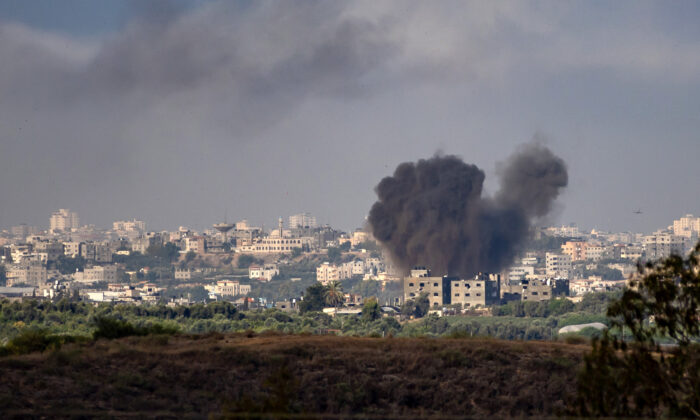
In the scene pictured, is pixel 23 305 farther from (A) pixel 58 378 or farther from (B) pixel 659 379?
(B) pixel 659 379

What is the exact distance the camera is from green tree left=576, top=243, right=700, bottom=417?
1712 cm

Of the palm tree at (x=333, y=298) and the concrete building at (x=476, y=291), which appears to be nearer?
the palm tree at (x=333, y=298)

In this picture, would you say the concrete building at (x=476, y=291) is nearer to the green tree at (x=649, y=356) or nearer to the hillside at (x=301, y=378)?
the hillside at (x=301, y=378)

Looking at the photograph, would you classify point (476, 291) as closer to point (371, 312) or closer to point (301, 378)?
→ point (371, 312)

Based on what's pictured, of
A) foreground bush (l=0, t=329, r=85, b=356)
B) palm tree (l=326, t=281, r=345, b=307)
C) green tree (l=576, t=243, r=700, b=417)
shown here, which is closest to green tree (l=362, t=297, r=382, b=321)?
palm tree (l=326, t=281, r=345, b=307)

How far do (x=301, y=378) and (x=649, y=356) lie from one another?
33.9ft

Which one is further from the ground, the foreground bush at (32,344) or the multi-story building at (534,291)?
the multi-story building at (534,291)

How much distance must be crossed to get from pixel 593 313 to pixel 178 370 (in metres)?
87.7

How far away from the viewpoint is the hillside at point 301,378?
23.8 metres

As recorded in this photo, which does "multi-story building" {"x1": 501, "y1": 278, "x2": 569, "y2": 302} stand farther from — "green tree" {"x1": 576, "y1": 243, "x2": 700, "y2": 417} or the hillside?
"green tree" {"x1": 576, "y1": 243, "x2": 700, "y2": 417}

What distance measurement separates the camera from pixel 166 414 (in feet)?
74.5

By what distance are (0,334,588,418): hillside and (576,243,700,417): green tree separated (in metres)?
5.82

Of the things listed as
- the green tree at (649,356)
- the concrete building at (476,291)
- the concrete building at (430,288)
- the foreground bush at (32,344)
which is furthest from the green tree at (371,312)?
the green tree at (649,356)

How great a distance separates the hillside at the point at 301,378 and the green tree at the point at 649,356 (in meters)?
5.82
